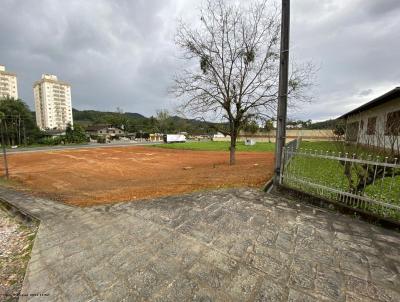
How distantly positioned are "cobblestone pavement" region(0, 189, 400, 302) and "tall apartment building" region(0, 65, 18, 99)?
92135 mm

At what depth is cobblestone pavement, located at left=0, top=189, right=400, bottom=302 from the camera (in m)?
2.08

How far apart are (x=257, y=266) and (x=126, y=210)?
9.81 feet

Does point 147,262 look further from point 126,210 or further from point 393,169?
point 393,169

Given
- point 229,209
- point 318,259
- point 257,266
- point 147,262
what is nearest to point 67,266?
point 147,262

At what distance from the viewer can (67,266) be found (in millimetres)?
2666

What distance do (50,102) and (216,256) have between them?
10568cm

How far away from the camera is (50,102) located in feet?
277

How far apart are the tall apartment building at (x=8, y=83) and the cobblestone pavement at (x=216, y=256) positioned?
92.1m

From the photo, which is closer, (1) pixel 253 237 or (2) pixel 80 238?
(1) pixel 253 237

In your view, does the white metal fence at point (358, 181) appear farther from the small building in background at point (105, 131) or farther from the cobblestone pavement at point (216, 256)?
the small building in background at point (105, 131)

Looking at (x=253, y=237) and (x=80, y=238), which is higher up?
(x=253, y=237)

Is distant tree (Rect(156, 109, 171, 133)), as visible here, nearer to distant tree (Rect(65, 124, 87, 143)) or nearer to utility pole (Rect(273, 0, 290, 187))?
distant tree (Rect(65, 124, 87, 143))

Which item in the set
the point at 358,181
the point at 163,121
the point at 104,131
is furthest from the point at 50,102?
the point at 358,181

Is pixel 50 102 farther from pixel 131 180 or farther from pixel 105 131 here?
pixel 131 180
